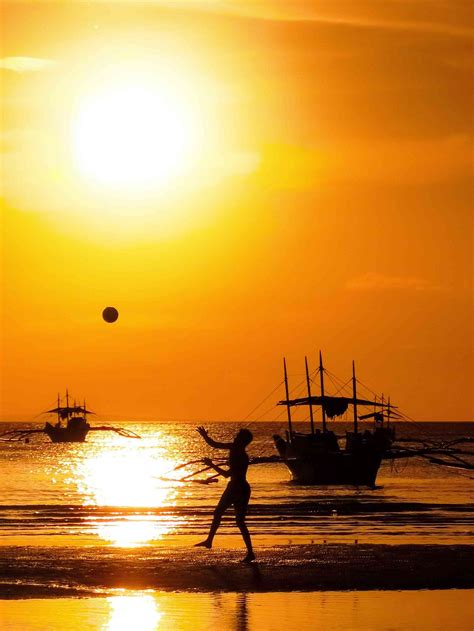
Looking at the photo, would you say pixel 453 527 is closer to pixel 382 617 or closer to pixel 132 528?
pixel 132 528

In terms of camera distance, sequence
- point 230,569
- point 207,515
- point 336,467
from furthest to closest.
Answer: point 336,467 < point 207,515 < point 230,569

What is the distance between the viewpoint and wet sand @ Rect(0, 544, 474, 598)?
1819cm

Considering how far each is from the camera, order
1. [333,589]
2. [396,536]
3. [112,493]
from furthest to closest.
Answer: [112,493] → [396,536] → [333,589]

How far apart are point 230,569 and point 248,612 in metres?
4.37

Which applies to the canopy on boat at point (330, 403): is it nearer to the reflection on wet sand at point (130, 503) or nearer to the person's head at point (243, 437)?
the reflection on wet sand at point (130, 503)

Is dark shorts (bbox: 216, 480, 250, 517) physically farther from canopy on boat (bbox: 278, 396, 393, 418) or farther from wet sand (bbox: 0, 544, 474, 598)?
canopy on boat (bbox: 278, 396, 393, 418)

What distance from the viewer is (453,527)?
34.0m

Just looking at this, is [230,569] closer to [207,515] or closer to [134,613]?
[134,613]

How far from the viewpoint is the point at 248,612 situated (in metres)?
15.5

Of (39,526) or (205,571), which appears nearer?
(205,571)

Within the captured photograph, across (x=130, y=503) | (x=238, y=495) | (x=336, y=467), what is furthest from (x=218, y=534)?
(x=336, y=467)

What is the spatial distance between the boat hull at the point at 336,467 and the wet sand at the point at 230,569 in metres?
49.9

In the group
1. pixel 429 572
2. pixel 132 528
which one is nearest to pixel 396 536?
pixel 132 528

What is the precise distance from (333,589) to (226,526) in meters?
15.3
